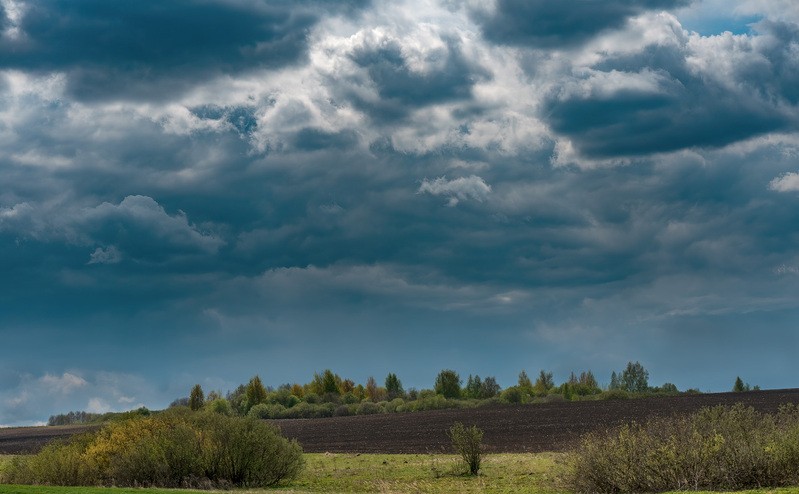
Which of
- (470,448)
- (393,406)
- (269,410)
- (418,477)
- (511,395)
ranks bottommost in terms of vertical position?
(418,477)

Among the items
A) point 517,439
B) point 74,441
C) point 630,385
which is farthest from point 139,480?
point 630,385

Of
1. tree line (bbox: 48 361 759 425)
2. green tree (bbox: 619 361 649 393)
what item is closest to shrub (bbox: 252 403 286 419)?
tree line (bbox: 48 361 759 425)

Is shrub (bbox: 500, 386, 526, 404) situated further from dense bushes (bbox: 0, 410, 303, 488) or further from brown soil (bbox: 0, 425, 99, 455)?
dense bushes (bbox: 0, 410, 303, 488)

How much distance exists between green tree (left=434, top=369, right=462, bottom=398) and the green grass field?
111 m

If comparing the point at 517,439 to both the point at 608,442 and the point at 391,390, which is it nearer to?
the point at 608,442

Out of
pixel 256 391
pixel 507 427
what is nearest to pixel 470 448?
pixel 507 427

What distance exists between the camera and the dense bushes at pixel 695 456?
1159 inches

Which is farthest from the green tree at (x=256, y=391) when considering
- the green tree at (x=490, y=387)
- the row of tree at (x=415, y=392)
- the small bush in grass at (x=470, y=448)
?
the small bush in grass at (x=470, y=448)

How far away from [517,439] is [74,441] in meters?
34.6

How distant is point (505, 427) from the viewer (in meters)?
79.9

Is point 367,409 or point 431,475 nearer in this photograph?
point 431,475

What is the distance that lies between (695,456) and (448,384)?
137 m

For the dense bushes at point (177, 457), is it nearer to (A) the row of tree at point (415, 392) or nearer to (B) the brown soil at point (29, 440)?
(B) the brown soil at point (29, 440)

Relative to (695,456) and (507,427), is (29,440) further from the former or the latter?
(695,456)
